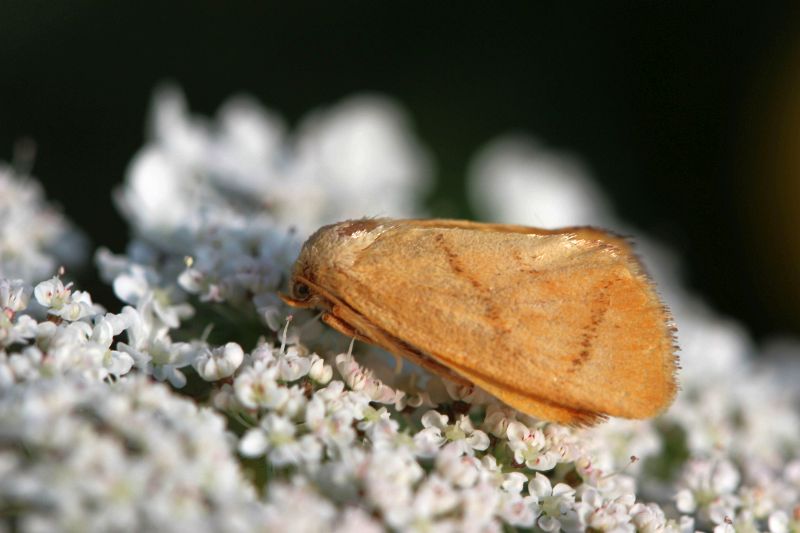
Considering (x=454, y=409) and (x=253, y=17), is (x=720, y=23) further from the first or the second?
(x=454, y=409)

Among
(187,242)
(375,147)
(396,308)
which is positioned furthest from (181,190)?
(396,308)

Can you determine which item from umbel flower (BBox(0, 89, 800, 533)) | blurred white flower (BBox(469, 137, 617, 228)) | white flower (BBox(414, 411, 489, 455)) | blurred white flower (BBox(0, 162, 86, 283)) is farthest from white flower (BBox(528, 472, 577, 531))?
blurred white flower (BBox(469, 137, 617, 228))

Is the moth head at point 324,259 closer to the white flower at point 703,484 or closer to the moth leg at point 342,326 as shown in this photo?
the moth leg at point 342,326

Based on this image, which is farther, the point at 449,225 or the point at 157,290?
the point at 157,290

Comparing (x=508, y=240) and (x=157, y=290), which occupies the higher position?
(x=508, y=240)

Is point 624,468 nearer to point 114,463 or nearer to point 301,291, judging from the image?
point 301,291

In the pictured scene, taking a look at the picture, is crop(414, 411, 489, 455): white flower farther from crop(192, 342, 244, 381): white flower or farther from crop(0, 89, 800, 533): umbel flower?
crop(192, 342, 244, 381): white flower

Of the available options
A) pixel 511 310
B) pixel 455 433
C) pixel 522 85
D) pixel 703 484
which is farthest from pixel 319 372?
pixel 522 85
